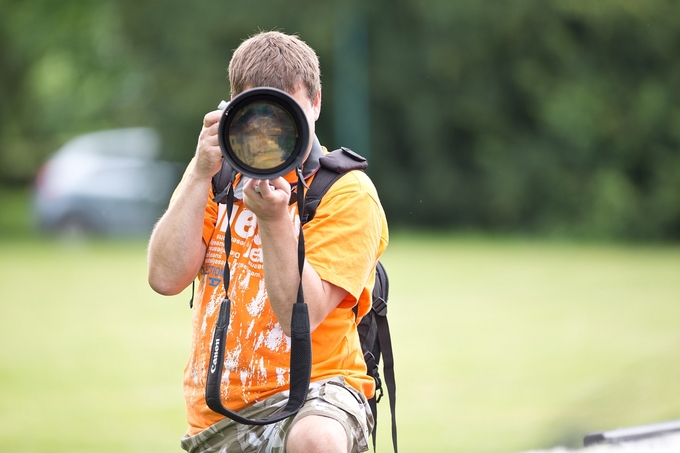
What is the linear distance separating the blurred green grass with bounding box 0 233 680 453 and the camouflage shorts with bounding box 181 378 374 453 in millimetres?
2386

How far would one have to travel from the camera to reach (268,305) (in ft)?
9.92

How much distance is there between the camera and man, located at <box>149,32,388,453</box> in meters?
2.91

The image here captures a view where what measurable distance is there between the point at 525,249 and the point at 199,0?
9908 mm

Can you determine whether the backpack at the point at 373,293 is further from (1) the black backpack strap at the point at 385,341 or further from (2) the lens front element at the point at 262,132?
(2) the lens front element at the point at 262,132

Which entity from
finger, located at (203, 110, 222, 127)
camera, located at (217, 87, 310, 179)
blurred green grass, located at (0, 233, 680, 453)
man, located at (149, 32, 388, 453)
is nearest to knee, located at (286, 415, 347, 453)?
man, located at (149, 32, 388, 453)

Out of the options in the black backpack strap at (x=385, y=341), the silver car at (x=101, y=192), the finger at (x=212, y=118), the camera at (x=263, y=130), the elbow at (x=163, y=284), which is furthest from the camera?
the silver car at (x=101, y=192)

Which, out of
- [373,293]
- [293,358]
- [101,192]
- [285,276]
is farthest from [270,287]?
[101,192]

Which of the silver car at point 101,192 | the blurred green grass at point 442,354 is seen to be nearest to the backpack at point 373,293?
the blurred green grass at point 442,354

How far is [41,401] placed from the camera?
23.4ft

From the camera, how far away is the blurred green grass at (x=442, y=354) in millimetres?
6258

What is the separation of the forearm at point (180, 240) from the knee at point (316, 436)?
65 centimetres

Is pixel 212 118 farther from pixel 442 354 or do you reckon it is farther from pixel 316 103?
pixel 442 354

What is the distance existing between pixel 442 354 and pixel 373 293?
5.56 metres

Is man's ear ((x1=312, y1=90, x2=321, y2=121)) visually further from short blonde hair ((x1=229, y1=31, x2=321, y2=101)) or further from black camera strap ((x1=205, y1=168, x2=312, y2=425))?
black camera strap ((x1=205, y1=168, x2=312, y2=425))
